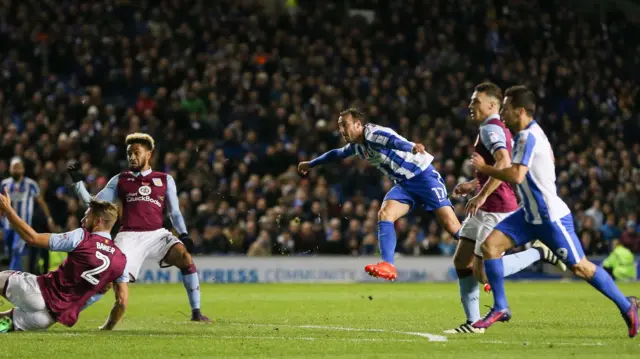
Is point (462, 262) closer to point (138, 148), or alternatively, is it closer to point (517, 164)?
point (517, 164)

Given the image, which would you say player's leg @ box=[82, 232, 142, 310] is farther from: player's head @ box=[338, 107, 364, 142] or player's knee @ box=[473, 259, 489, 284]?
player's knee @ box=[473, 259, 489, 284]

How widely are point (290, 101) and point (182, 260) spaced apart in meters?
15.2

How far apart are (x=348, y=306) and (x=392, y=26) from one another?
56.8 feet

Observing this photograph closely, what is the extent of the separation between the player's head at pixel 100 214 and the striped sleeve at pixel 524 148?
3.77 m

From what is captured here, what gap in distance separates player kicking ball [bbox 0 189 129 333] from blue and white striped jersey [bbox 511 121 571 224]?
12.5 feet

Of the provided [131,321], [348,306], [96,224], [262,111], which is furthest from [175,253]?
[262,111]

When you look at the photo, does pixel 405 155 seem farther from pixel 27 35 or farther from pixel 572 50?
pixel 572 50

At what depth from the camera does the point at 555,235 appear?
9.66 metres

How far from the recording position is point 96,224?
35.0 feet

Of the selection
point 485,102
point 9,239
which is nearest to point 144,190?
point 485,102

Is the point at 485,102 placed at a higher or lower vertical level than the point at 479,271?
higher

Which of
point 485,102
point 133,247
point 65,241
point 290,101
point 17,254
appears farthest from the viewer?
point 290,101

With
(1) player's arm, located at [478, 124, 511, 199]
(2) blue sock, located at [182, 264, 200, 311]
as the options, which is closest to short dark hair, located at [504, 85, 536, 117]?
(1) player's arm, located at [478, 124, 511, 199]

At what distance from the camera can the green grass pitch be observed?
8.92 meters
